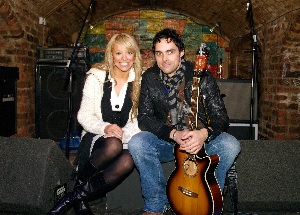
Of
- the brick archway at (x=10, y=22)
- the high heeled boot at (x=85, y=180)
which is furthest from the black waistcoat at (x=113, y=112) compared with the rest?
the brick archway at (x=10, y=22)

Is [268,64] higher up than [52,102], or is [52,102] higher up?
[268,64]

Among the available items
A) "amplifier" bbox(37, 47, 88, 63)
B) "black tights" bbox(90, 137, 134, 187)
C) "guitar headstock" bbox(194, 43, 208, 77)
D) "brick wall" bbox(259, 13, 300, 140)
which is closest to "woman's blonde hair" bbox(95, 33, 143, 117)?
"black tights" bbox(90, 137, 134, 187)

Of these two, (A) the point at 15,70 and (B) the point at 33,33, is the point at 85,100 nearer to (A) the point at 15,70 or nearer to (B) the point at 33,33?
(A) the point at 15,70

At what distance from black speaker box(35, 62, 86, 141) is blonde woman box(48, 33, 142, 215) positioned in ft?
6.24

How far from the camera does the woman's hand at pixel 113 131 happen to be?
6.99 feet

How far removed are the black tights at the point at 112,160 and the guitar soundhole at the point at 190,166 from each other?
0.39 m

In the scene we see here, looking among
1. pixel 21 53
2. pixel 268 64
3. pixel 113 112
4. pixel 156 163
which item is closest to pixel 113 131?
pixel 113 112

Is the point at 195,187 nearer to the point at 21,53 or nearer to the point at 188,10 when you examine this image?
the point at 21,53

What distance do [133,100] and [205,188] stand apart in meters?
0.84

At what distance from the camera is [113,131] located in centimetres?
214

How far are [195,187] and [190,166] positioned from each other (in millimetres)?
128

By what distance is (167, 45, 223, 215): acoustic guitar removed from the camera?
6.00 feet

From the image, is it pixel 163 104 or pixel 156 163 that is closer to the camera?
pixel 156 163

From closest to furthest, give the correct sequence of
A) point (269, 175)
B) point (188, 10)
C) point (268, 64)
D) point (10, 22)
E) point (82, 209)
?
point (82, 209) < point (269, 175) < point (10, 22) < point (268, 64) < point (188, 10)
